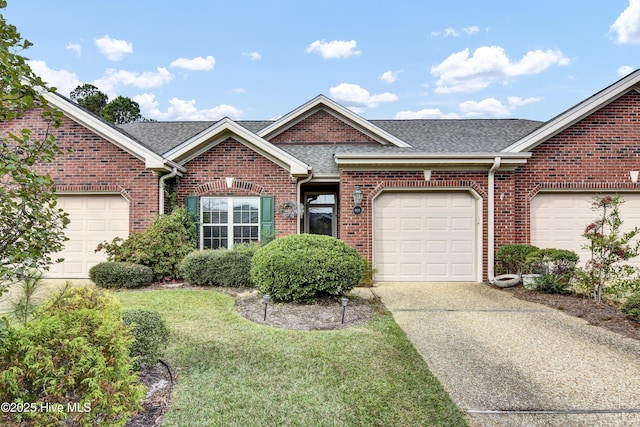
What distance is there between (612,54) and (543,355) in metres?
14.0

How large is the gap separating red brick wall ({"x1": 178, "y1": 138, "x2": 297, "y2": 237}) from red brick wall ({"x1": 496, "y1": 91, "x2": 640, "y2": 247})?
21.0ft

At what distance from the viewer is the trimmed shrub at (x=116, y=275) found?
27.6 ft

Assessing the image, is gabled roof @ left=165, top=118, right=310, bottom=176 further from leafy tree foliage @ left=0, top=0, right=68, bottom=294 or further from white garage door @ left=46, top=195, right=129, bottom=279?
leafy tree foliage @ left=0, top=0, right=68, bottom=294

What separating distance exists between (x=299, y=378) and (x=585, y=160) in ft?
33.2

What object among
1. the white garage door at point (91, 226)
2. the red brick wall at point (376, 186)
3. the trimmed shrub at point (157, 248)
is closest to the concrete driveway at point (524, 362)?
the red brick wall at point (376, 186)

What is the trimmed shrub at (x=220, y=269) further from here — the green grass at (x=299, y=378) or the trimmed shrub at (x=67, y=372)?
the trimmed shrub at (x=67, y=372)

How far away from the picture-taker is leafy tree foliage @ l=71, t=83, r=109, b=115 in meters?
35.0

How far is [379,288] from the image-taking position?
28.4ft

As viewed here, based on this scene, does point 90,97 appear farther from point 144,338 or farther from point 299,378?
point 299,378

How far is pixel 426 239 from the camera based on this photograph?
9.52 metres

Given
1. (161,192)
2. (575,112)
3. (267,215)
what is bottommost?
(267,215)

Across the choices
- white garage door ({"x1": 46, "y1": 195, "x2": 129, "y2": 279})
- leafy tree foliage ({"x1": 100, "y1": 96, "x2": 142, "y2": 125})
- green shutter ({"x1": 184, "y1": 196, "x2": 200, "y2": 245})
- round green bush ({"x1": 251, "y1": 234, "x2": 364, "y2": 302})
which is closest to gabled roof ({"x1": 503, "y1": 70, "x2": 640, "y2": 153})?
round green bush ({"x1": 251, "y1": 234, "x2": 364, "y2": 302})

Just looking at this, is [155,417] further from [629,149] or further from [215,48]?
[215,48]

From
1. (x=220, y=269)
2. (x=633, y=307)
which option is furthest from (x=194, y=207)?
(x=633, y=307)
